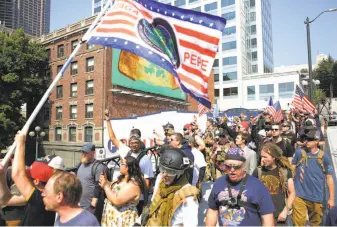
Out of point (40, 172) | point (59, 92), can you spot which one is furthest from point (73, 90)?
point (40, 172)

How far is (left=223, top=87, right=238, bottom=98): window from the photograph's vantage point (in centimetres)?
5375

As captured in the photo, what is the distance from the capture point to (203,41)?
583 centimetres

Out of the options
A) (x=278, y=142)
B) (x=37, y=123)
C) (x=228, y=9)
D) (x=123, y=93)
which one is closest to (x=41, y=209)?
(x=278, y=142)

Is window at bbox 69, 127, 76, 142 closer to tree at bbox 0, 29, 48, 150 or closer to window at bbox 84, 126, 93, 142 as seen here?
window at bbox 84, 126, 93, 142

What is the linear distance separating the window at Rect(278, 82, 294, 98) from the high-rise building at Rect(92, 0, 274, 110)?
20.6 ft

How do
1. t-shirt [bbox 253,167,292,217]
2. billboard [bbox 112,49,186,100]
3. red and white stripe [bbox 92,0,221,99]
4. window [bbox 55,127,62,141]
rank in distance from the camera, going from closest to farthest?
t-shirt [bbox 253,167,292,217]
red and white stripe [bbox 92,0,221,99]
billboard [bbox 112,49,186,100]
window [bbox 55,127,62,141]

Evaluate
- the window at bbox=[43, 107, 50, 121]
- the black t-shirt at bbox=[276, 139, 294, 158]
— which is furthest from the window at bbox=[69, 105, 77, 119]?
the black t-shirt at bbox=[276, 139, 294, 158]

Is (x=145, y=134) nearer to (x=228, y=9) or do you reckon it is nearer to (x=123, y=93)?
(x=123, y=93)

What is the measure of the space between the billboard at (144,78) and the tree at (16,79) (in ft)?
36.1

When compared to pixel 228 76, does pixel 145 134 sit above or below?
below

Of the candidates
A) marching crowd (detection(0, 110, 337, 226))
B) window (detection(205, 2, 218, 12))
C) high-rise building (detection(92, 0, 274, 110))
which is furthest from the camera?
window (detection(205, 2, 218, 12))

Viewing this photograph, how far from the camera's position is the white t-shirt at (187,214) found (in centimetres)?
280

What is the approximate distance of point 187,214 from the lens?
9.23ft

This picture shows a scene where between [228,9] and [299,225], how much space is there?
56864 millimetres
